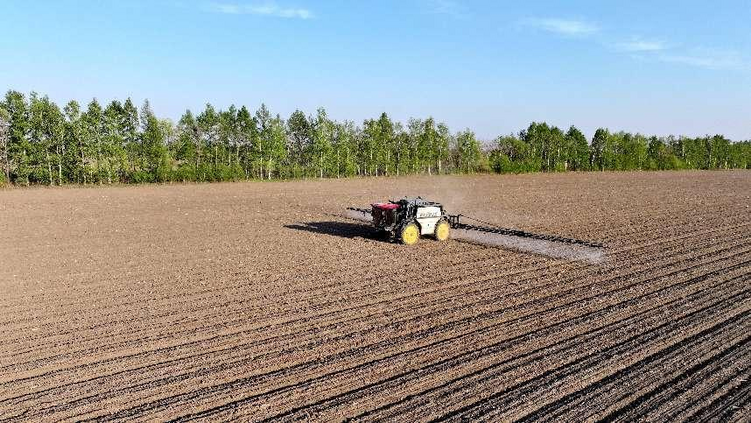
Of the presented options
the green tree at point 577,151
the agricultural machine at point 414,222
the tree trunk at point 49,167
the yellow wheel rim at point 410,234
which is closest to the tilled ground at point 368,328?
the yellow wheel rim at point 410,234

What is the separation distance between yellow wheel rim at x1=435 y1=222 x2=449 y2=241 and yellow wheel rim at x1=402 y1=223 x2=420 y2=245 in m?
0.94

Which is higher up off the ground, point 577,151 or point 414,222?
point 577,151

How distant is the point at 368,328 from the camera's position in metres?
10.7

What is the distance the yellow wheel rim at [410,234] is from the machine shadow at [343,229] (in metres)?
1.19

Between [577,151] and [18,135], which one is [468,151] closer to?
[577,151]

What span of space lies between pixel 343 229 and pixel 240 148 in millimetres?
42528

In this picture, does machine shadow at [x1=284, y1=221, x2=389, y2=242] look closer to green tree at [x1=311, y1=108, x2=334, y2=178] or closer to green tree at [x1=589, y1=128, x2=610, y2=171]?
green tree at [x1=311, y1=108, x2=334, y2=178]

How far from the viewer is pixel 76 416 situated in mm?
7426

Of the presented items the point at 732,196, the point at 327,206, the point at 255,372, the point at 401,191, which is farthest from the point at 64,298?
the point at 732,196

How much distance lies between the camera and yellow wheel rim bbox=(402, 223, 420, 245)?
19.1 metres

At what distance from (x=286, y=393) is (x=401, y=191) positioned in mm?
37226

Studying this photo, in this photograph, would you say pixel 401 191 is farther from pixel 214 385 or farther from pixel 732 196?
pixel 214 385

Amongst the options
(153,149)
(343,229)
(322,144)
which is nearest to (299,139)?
(322,144)

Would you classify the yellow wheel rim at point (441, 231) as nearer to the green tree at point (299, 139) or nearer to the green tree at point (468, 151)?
the green tree at point (299, 139)
